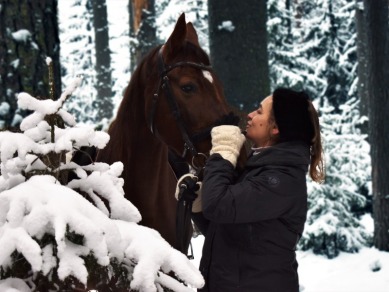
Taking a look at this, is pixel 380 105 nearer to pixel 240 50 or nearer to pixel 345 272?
pixel 345 272

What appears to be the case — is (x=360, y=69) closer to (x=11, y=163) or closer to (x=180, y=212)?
(x=180, y=212)

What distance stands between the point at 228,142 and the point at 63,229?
1.68 m

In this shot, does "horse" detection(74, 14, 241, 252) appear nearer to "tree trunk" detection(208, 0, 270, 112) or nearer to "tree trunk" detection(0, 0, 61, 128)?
"tree trunk" detection(0, 0, 61, 128)

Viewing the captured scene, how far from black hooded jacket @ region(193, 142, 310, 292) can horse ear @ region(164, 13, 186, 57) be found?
1.01 meters

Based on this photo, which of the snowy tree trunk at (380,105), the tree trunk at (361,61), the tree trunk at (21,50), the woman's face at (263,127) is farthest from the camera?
the tree trunk at (361,61)

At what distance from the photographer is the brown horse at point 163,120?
11.6 feet

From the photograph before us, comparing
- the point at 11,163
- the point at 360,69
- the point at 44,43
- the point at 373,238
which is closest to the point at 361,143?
the point at 373,238

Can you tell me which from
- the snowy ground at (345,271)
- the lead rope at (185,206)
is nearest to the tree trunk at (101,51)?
the snowy ground at (345,271)

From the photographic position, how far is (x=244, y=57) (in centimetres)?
651

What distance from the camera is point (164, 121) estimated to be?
12.2 feet

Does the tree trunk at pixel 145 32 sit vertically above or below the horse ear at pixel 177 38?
above

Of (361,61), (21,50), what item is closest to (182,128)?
(21,50)

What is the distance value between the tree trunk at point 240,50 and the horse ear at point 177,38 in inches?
108

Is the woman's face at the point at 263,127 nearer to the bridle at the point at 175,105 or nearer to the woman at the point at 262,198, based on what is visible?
the woman at the point at 262,198
